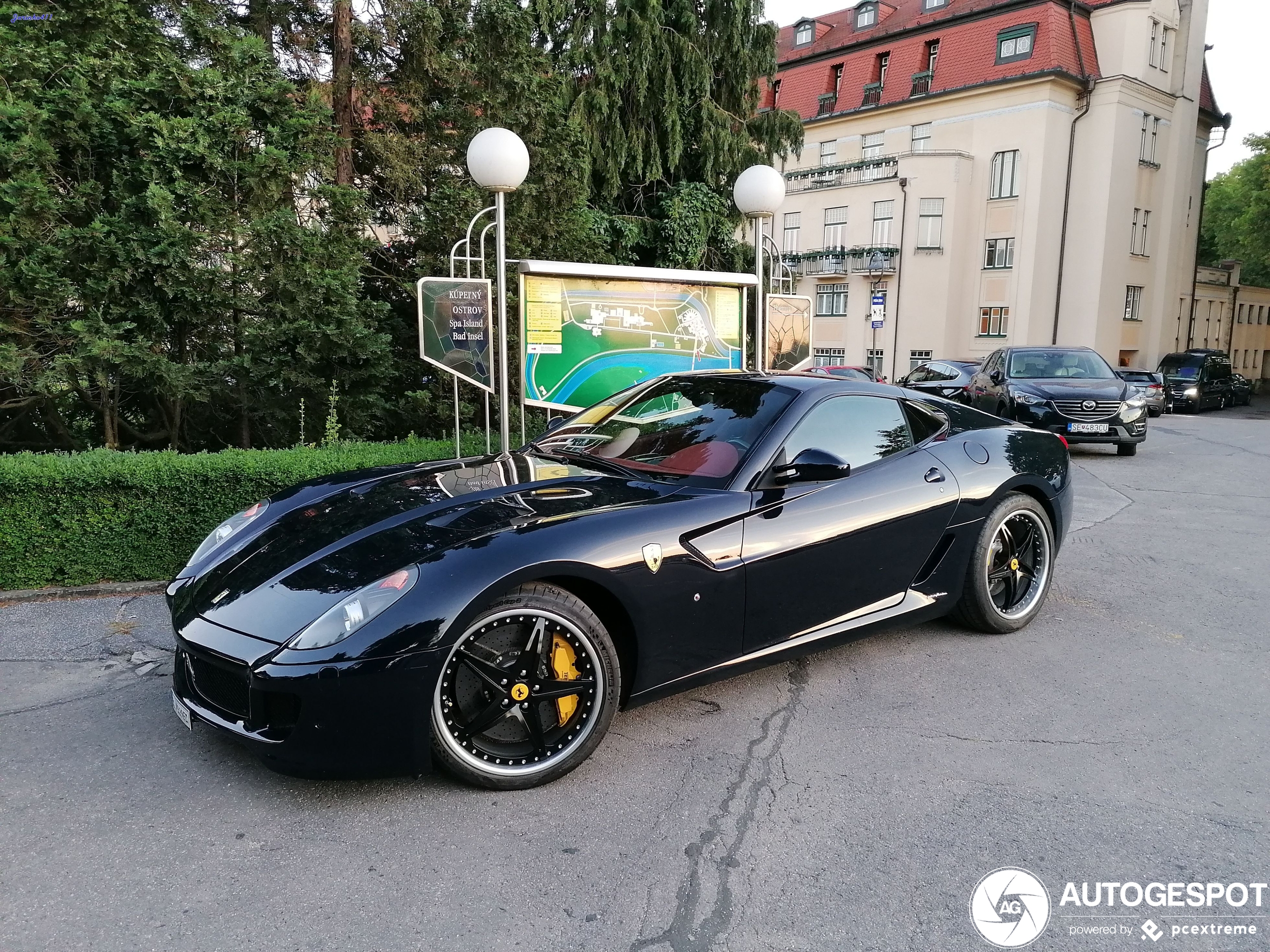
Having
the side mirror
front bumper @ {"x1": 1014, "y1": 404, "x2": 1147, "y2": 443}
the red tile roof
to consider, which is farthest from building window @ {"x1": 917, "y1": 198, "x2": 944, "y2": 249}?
→ the side mirror

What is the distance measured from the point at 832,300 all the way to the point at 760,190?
31.1 metres

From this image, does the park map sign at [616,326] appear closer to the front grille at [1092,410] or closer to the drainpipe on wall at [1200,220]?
the front grille at [1092,410]

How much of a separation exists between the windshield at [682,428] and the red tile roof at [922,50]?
30424 millimetres

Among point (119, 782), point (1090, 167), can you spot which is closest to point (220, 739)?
point (119, 782)

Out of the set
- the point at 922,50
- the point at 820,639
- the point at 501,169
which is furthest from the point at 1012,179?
the point at 820,639

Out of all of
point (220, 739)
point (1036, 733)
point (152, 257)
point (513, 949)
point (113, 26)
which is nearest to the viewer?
point (513, 949)

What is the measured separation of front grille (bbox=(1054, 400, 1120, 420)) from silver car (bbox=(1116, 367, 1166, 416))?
619cm

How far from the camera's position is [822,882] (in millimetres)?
2584

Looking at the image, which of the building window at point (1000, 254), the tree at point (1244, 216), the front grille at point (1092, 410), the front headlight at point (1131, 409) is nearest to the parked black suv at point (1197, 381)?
the building window at point (1000, 254)

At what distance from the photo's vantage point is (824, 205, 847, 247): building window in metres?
36.9

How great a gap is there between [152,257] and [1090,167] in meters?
34.2

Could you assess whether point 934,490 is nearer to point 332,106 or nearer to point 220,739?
point 220,739

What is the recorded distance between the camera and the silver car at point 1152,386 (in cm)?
1923

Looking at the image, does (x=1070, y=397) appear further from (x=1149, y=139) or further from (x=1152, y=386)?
(x=1149, y=139)
